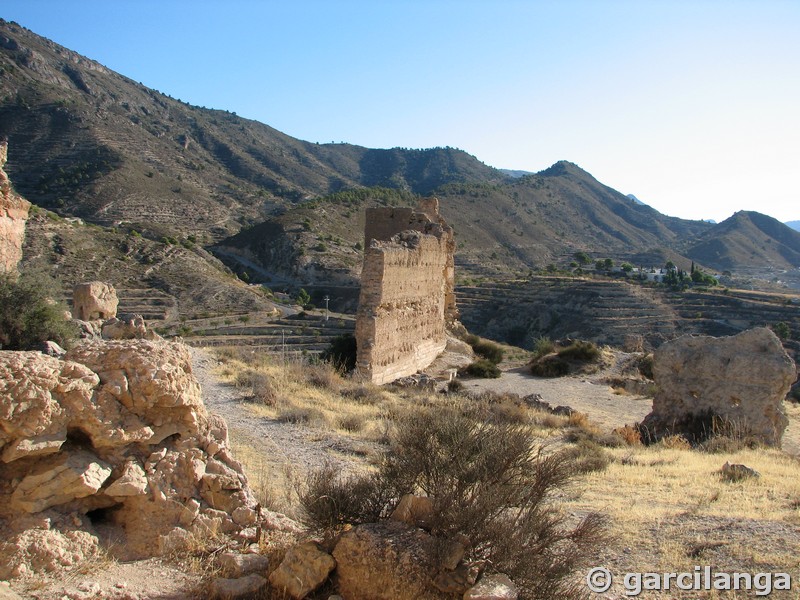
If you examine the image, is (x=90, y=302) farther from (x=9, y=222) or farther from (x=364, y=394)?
(x=364, y=394)

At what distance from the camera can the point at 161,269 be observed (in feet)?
122

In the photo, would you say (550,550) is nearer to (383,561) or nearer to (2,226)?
(383,561)

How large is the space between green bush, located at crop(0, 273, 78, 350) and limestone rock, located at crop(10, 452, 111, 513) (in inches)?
261

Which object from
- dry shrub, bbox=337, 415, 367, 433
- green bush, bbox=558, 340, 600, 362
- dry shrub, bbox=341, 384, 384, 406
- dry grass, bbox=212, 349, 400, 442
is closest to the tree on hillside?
green bush, bbox=558, 340, 600, 362

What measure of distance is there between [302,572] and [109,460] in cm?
146

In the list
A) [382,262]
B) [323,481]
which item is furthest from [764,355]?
[323,481]

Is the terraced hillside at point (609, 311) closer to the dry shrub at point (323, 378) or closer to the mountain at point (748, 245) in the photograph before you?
the dry shrub at point (323, 378)

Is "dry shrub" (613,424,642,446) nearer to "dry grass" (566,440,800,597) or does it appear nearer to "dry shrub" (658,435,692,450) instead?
"dry shrub" (658,435,692,450)

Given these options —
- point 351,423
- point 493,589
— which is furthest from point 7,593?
point 351,423

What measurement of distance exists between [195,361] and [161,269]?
25.5m

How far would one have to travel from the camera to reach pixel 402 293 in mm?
16062

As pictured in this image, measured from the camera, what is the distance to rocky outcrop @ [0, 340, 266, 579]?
3318mm

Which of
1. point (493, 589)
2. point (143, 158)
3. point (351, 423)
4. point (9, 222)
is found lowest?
point (351, 423)

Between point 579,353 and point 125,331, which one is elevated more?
point 125,331
